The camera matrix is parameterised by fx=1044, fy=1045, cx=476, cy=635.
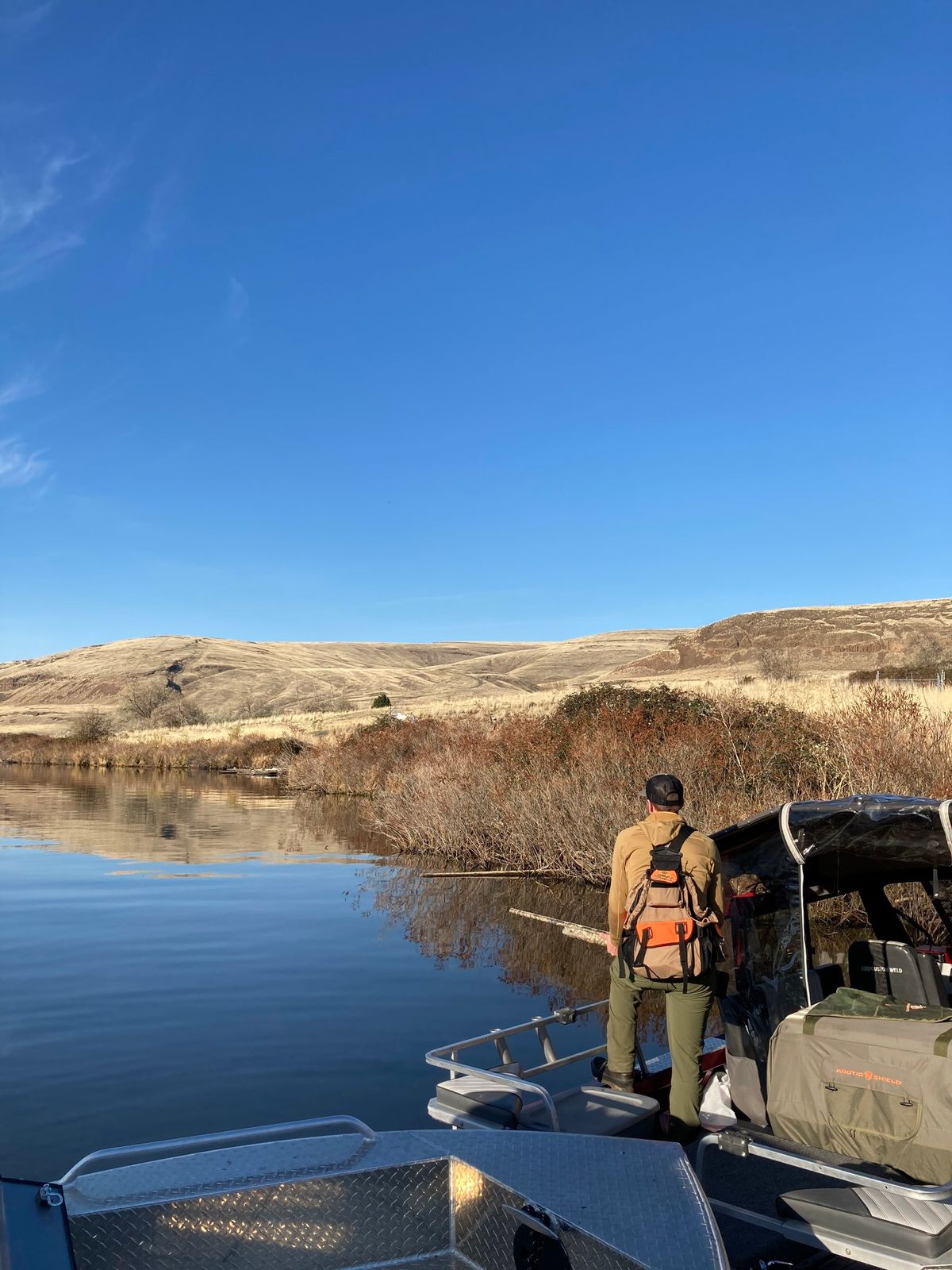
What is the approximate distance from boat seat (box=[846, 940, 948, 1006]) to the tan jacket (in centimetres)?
95

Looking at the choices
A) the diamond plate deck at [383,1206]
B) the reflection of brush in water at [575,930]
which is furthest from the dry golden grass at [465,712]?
the diamond plate deck at [383,1206]

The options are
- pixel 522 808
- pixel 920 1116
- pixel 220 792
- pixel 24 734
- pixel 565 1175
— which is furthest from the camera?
pixel 24 734

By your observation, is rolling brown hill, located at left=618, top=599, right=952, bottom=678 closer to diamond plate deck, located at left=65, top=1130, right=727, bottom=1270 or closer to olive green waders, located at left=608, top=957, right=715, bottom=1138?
olive green waders, located at left=608, top=957, right=715, bottom=1138

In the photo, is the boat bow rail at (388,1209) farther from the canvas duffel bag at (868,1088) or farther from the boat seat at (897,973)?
the boat seat at (897,973)

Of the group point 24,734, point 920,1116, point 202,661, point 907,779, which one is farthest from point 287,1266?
point 202,661

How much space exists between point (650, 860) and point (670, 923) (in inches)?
13.6

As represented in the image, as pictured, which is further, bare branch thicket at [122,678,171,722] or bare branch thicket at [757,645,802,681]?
bare branch thicket at [122,678,171,722]

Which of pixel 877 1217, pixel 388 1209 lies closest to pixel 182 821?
pixel 877 1217

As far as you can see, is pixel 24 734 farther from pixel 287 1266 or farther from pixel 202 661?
pixel 202 661

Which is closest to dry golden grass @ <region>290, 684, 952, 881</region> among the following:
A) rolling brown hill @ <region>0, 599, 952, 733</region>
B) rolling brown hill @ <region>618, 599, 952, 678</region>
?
rolling brown hill @ <region>0, 599, 952, 733</region>

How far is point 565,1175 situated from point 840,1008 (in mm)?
2333

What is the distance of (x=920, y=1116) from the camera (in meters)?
4.51

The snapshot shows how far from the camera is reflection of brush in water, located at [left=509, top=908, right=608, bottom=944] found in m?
12.9

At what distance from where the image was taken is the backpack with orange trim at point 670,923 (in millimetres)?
5523
